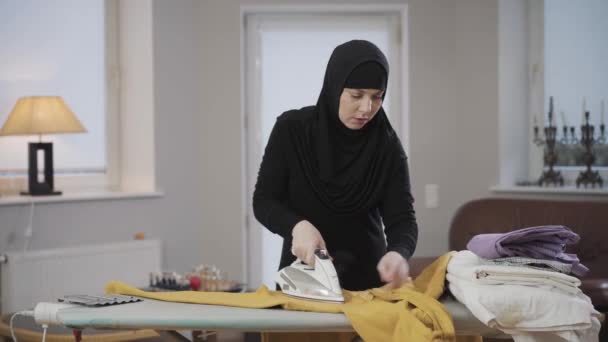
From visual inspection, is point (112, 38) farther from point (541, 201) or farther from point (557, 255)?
point (557, 255)

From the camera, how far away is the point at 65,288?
364 centimetres

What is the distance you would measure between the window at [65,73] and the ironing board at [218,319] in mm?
2448

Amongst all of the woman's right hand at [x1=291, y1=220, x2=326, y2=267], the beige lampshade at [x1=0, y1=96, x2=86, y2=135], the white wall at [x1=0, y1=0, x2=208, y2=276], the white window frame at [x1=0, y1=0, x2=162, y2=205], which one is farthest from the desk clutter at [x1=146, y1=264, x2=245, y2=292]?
the woman's right hand at [x1=291, y1=220, x2=326, y2=267]

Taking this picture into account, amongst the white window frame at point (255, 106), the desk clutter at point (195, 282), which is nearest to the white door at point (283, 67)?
the white window frame at point (255, 106)

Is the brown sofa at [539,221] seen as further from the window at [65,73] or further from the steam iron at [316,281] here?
the steam iron at [316,281]

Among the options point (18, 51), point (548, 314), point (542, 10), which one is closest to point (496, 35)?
point (542, 10)

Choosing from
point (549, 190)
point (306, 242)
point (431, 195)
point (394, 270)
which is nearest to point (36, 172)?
point (431, 195)

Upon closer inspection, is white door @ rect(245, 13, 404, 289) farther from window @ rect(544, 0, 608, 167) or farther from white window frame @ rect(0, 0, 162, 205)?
window @ rect(544, 0, 608, 167)

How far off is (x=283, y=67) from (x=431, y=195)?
1137mm

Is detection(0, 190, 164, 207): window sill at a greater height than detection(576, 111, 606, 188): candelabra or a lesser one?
lesser

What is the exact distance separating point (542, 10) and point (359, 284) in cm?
286

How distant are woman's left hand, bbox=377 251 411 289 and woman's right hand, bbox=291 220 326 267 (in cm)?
15

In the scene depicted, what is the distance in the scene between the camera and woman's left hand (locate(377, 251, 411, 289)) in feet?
5.35

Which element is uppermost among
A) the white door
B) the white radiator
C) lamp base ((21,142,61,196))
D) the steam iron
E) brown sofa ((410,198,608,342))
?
the white door
